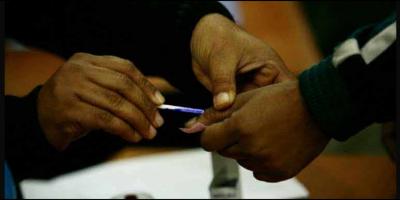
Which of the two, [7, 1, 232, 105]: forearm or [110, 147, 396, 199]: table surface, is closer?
[7, 1, 232, 105]: forearm

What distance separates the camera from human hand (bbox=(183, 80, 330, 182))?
0.39m

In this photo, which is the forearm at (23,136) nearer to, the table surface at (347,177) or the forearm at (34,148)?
the forearm at (34,148)

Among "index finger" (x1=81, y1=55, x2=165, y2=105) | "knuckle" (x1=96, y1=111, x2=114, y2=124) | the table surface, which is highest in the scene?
"index finger" (x1=81, y1=55, x2=165, y2=105)

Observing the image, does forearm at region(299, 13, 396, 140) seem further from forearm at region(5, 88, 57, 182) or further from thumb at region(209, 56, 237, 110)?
forearm at region(5, 88, 57, 182)

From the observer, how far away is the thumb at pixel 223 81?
400 mm

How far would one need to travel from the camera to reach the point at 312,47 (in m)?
0.49

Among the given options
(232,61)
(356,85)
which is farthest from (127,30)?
(356,85)

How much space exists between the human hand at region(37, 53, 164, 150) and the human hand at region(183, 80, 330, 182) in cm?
4

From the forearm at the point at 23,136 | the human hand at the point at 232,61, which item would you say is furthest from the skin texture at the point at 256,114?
the forearm at the point at 23,136

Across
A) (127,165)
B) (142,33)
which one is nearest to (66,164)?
(127,165)

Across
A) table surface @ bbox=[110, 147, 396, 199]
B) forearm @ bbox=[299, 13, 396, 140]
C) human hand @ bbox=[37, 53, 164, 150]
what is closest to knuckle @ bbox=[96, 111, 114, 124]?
human hand @ bbox=[37, 53, 164, 150]

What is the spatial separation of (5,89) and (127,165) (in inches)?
13.5

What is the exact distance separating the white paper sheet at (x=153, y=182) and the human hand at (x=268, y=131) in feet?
0.59

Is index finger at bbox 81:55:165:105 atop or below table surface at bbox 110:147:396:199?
atop
